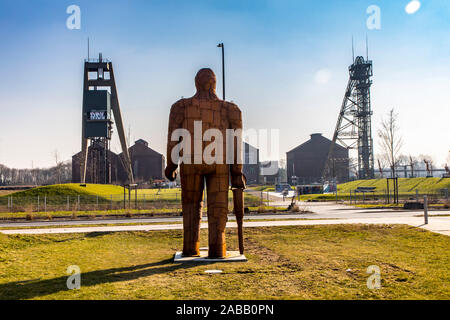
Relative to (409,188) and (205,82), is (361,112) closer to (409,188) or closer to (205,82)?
(409,188)

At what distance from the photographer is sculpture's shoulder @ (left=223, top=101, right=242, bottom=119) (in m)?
8.30

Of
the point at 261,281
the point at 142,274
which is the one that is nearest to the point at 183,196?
the point at 142,274

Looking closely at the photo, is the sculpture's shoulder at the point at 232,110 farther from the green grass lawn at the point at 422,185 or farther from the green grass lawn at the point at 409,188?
the green grass lawn at the point at 422,185

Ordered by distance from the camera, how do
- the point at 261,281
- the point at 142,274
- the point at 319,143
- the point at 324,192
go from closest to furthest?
the point at 261,281, the point at 142,274, the point at 324,192, the point at 319,143

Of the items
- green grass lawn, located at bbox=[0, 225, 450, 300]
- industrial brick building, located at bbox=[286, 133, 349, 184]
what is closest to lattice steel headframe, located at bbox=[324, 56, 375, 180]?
industrial brick building, located at bbox=[286, 133, 349, 184]

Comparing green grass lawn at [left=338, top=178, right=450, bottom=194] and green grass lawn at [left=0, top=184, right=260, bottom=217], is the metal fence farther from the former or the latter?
green grass lawn at [left=338, top=178, right=450, bottom=194]

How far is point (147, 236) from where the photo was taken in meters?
12.4

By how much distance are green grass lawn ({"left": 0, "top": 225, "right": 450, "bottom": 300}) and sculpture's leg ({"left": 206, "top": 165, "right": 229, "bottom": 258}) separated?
62 cm

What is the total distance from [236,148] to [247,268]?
9.18 feet

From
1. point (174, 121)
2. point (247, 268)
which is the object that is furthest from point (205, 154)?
point (247, 268)

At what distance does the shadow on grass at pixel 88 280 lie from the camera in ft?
18.2

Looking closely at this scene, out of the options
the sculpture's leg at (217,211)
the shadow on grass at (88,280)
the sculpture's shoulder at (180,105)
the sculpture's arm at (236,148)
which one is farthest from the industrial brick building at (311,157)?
the shadow on grass at (88,280)
